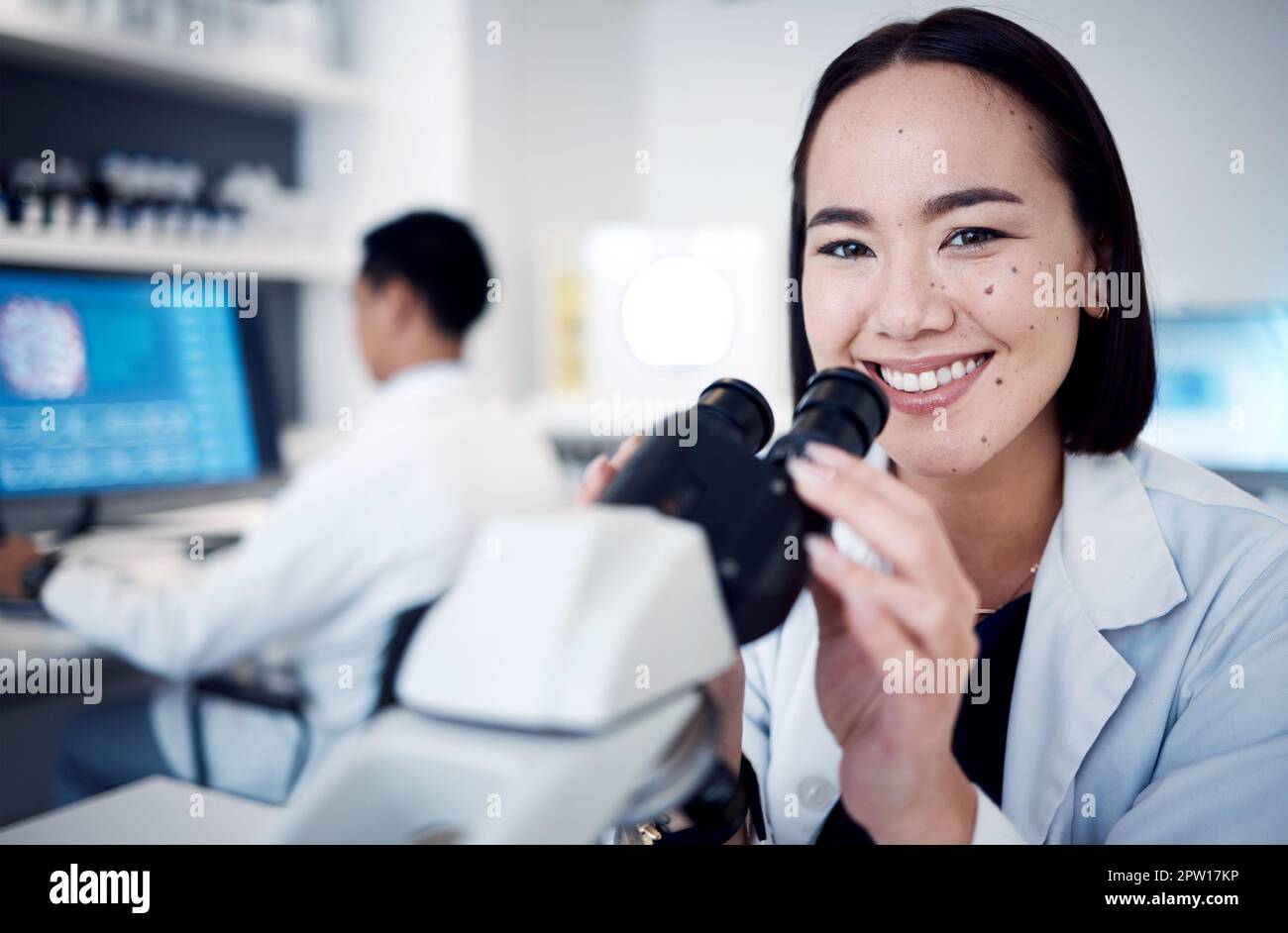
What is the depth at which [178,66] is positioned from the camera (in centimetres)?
168

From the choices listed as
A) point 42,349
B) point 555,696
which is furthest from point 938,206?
point 42,349

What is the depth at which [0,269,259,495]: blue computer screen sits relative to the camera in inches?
47.3

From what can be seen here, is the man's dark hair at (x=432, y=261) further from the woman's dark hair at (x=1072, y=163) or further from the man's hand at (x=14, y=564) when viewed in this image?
the woman's dark hair at (x=1072, y=163)

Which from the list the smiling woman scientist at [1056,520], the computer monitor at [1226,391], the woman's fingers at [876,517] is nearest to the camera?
the woman's fingers at [876,517]

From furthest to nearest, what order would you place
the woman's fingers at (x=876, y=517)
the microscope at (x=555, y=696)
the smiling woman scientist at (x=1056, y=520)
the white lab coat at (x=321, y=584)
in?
the white lab coat at (x=321, y=584)
the smiling woman scientist at (x=1056, y=520)
the woman's fingers at (x=876, y=517)
the microscope at (x=555, y=696)

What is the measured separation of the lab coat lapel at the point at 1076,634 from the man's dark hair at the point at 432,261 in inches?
34.3

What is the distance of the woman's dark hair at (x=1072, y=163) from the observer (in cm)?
54

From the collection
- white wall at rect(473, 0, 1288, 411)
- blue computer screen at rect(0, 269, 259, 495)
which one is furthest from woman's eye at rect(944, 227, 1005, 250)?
blue computer screen at rect(0, 269, 259, 495)

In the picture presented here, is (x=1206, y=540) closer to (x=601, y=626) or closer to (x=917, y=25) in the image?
(x=917, y=25)

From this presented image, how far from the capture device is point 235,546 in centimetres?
129

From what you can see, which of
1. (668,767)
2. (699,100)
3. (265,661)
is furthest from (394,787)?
(265,661)

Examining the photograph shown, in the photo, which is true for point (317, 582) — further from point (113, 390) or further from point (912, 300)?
point (912, 300)

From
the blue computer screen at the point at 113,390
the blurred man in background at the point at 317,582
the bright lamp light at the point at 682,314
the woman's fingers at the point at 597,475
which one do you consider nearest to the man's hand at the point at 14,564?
the blurred man in background at the point at 317,582

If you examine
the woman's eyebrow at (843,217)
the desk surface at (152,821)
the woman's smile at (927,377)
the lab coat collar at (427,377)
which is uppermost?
the woman's eyebrow at (843,217)
